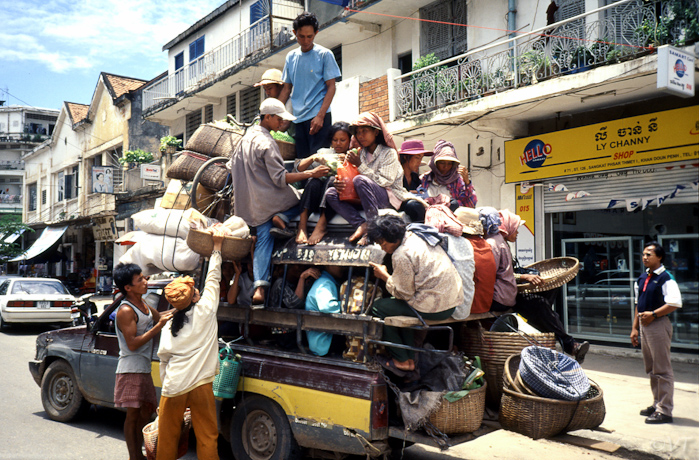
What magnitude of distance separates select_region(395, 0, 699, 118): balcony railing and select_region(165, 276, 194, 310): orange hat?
7.58 meters

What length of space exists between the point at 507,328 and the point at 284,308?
1823 millimetres

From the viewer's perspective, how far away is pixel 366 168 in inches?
187

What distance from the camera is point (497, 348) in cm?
429

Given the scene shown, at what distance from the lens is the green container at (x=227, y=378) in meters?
4.42

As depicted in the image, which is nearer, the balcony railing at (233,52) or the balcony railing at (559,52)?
the balcony railing at (559,52)

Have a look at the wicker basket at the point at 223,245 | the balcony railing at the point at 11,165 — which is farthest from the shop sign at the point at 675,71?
the balcony railing at the point at 11,165

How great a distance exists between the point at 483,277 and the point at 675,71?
5137 millimetres

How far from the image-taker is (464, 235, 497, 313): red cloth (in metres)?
4.37

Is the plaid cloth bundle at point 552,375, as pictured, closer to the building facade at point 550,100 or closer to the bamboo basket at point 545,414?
the bamboo basket at point 545,414

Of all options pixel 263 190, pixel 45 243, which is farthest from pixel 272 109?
pixel 45 243

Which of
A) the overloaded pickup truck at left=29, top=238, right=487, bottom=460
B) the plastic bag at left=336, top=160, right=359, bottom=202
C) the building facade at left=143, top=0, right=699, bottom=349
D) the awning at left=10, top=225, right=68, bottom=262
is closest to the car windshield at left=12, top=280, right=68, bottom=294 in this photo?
the building facade at left=143, top=0, right=699, bottom=349

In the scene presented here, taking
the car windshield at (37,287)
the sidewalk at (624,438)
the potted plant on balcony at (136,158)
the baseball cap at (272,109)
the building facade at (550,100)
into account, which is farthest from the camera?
the potted plant on balcony at (136,158)

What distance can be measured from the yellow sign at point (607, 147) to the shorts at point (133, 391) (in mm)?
→ 8258

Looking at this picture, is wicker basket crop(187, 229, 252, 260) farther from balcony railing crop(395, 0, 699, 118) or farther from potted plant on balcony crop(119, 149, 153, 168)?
potted plant on balcony crop(119, 149, 153, 168)
